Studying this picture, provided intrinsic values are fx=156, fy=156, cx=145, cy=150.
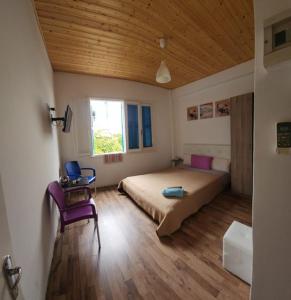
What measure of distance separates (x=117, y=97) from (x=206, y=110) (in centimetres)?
237

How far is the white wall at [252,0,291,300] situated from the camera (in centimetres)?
79

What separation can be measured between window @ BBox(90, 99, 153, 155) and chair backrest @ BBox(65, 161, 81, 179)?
23.1 inches

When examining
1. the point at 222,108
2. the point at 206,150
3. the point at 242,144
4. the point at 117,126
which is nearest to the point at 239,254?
the point at 242,144

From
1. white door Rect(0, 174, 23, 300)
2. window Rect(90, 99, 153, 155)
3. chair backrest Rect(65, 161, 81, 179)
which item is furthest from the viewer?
window Rect(90, 99, 153, 155)

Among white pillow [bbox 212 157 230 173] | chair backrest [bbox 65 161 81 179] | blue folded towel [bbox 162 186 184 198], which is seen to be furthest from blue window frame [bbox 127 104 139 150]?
blue folded towel [bbox 162 186 184 198]

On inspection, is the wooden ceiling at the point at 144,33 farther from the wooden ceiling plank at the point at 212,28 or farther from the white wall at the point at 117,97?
the white wall at the point at 117,97

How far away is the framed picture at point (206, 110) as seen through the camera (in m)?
3.98

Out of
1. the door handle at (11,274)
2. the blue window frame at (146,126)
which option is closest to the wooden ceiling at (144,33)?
the blue window frame at (146,126)

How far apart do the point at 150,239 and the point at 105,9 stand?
2820mm

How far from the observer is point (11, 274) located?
22.0 inches

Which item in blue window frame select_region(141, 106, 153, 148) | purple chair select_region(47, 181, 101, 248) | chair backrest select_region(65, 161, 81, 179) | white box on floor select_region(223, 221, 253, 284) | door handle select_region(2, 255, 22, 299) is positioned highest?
blue window frame select_region(141, 106, 153, 148)

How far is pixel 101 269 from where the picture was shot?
1.59 metres

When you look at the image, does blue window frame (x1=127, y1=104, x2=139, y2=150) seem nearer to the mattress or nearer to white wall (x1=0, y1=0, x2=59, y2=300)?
the mattress

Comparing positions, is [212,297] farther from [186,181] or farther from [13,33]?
[13,33]
